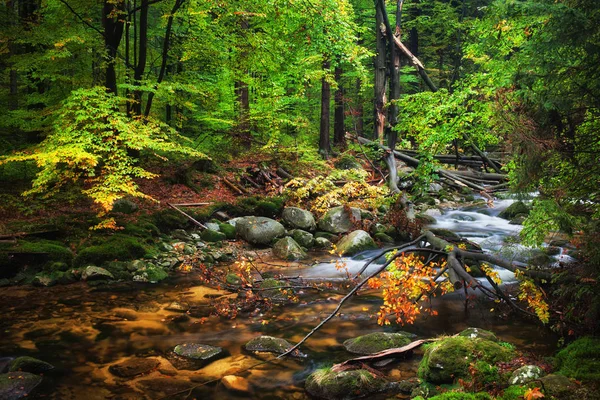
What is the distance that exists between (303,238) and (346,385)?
7449 mm

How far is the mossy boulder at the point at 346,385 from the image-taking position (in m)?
4.55

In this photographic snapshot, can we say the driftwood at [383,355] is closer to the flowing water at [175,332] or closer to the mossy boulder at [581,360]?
the flowing water at [175,332]

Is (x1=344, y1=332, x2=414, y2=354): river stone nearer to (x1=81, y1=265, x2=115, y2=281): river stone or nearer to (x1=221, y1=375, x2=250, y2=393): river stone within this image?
(x1=221, y1=375, x2=250, y2=393): river stone

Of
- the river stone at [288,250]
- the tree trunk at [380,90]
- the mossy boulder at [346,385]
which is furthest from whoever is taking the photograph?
the tree trunk at [380,90]

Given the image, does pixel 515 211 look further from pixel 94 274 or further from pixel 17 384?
pixel 17 384

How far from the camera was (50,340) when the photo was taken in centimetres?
607

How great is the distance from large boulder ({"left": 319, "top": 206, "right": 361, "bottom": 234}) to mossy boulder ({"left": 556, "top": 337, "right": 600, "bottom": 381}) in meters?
8.66

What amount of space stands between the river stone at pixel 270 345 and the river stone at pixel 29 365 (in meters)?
2.68

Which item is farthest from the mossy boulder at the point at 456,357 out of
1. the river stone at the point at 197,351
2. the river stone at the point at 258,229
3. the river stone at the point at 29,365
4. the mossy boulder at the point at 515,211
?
the mossy boulder at the point at 515,211

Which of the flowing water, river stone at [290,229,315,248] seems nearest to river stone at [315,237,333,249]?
river stone at [290,229,315,248]

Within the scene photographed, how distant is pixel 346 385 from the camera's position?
15.0 ft

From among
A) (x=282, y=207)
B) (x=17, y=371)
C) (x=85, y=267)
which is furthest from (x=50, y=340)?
(x=282, y=207)

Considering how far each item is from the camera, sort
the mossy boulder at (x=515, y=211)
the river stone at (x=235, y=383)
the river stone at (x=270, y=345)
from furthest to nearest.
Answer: the mossy boulder at (x=515, y=211) → the river stone at (x=270, y=345) → the river stone at (x=235, y=383)

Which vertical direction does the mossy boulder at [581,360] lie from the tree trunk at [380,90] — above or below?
below
